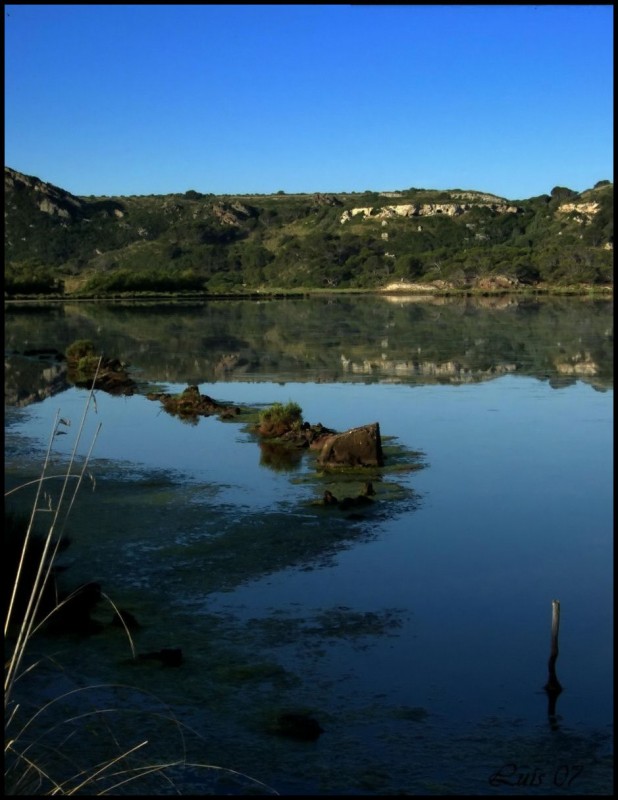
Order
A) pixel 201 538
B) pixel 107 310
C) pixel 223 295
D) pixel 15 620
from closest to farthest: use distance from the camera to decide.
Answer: pixel 15 620
pixel 201 538
pixel 107 310
pixel 223 295

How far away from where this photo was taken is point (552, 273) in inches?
4222

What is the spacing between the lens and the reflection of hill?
32.7 metres

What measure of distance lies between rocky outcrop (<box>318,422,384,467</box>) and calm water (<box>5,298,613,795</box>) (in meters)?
0.48

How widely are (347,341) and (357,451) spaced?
27.2m

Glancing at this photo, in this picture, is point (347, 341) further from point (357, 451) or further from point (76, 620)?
point (76, 620)

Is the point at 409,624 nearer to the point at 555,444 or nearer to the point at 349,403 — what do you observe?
the point at 555,444

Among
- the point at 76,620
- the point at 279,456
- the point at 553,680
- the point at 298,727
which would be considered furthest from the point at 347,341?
the point at 298,727

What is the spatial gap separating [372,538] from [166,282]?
329 feet

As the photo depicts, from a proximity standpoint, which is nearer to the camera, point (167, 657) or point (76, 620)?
point (167, 657)

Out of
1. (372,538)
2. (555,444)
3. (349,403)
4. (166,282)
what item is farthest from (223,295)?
(372,538)

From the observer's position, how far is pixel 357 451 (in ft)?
55.7

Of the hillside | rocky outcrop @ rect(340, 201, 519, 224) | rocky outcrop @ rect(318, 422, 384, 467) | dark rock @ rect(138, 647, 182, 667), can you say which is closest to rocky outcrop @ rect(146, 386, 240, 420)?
rocky outcrop @ rect(318, 422, 384, 467)

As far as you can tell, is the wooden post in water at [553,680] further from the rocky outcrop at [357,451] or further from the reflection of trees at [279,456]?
the reflection of trees at [279,456]

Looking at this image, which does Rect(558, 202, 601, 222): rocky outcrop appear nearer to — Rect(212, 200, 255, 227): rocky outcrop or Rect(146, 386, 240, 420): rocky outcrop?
Rect(212, 200, 255, 227): rocky outcrop
